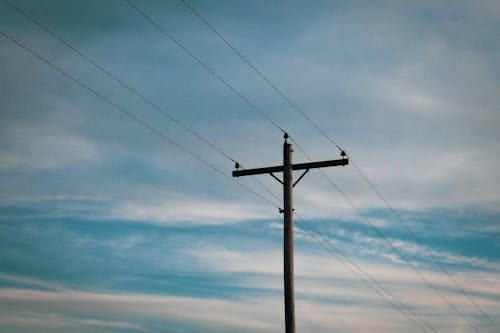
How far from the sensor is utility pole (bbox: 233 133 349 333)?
15828 millimetres

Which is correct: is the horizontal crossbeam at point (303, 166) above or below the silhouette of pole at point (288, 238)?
above

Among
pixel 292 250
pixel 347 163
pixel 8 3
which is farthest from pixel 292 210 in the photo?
pixel 8 3

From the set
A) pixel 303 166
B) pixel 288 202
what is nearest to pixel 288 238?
pixel 288 202

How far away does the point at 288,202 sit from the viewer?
17.0 meters

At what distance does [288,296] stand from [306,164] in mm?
4394

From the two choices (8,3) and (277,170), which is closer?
(8,3)

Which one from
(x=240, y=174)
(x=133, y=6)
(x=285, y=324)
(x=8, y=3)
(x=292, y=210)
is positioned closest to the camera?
(x=8, y=3)

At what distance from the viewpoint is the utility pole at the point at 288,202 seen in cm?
1583

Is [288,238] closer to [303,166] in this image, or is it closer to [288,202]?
[288,202]

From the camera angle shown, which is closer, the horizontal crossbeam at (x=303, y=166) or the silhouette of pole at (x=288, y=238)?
the silhouette of pole at (x=288, y=238)

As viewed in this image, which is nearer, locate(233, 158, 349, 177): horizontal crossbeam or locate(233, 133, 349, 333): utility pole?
locate(233, 133, 349, 333): utility pole

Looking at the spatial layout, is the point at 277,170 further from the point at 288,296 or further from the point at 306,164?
the point at 288,296

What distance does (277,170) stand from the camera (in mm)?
17859

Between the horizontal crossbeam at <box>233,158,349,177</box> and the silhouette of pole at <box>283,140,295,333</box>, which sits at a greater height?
the horizontal crossbeam at <box>233,158,349,177</box>
